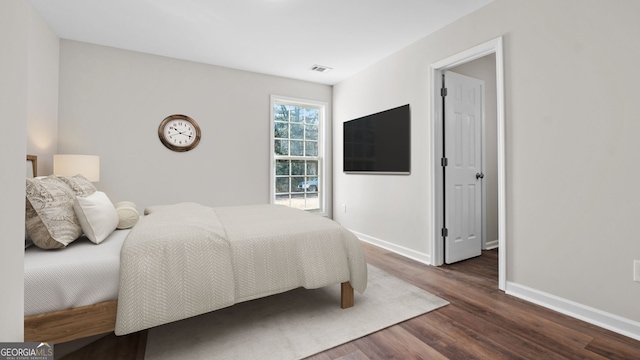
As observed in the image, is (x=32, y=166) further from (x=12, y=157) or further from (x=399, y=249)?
(x=399, y=249)

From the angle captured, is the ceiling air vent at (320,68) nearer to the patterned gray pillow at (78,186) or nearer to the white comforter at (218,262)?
the white comforter at (218,262)

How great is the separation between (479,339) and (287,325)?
1.20 m

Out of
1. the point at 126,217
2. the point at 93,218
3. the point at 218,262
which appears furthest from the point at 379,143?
the point at 93,218

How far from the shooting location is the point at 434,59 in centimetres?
306

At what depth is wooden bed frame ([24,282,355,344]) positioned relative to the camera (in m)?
1.27

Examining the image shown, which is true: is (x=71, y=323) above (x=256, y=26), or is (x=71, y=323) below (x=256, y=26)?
below

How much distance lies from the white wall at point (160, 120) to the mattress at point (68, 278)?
223 cm

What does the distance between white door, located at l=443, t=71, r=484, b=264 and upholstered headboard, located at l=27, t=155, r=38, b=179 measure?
13.1 ft

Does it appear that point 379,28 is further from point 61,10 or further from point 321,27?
point 61,10

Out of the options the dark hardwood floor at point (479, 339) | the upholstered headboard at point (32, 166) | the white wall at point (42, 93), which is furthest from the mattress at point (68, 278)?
the white wall at point (42, 93)

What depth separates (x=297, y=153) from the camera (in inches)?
183

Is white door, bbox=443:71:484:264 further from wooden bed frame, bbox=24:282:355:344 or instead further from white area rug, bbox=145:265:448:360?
wooden bed frame, bbox=24:282:355:344

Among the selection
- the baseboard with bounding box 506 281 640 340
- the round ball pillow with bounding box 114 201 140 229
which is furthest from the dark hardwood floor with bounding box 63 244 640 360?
the round ball pillow with bounding box 114 201 140 229

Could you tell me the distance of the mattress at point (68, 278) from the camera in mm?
1276
